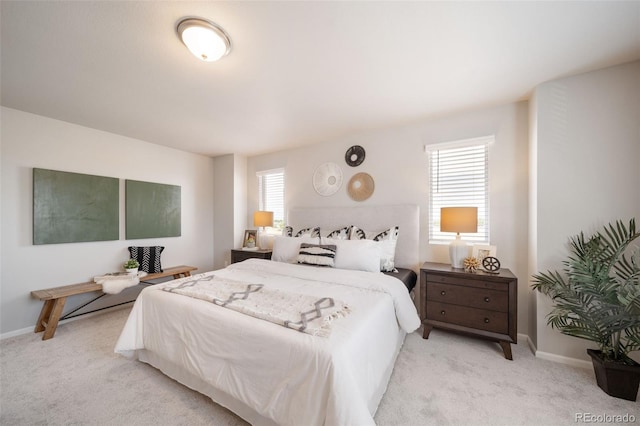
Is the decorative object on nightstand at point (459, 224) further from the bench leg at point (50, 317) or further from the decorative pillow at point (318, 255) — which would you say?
the bench leg at point (50, 317)

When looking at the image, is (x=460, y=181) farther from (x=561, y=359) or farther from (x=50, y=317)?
(x=50, y=317)

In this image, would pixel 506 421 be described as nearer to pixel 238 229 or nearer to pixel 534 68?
pixel 534 68

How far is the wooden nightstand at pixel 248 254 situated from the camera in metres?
3.69

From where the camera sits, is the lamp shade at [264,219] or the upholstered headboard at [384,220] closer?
the upholstered headboard at [384,220]

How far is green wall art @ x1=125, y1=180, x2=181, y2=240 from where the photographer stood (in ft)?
11.1

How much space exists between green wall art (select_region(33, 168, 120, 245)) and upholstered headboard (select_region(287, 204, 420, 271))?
8.73 feet

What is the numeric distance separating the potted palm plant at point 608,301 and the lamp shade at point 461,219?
711mm

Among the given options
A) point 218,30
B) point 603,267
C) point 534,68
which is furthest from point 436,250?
point 218,30

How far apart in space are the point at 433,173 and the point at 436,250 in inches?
36.4

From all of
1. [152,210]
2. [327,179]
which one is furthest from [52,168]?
[327,179]

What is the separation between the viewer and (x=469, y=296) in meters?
2.21

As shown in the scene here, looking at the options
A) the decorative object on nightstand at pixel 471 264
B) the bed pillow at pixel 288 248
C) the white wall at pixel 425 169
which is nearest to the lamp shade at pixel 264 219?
the white wall at pixel 425 169

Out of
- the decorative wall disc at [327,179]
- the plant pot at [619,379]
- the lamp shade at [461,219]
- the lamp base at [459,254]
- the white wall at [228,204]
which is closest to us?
the plant pot at [619,379]

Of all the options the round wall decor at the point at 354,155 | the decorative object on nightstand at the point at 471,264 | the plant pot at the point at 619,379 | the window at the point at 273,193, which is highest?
the round wall decor at the point at 354,155
